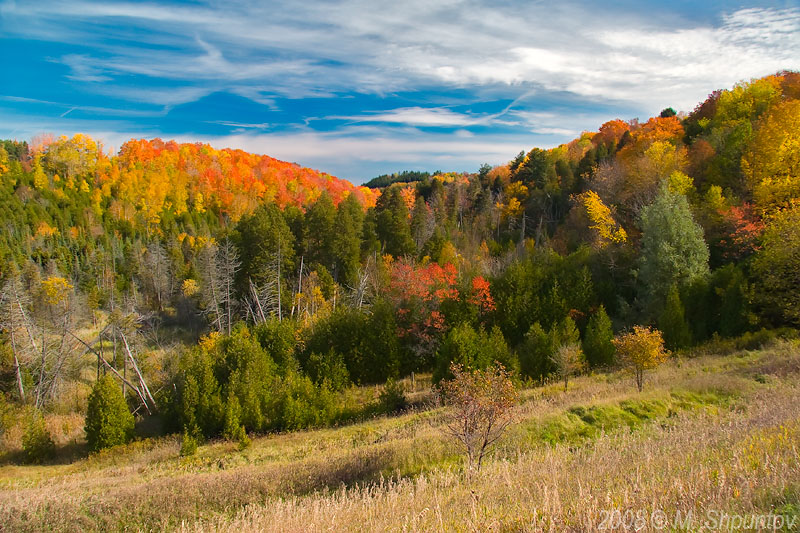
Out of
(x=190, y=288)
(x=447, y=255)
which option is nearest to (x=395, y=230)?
(x=447, y=255)

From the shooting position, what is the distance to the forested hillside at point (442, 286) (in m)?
24.4

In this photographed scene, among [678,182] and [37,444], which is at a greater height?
[678,182]

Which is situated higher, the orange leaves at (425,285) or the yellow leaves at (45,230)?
the yellow leaves at (45,230)

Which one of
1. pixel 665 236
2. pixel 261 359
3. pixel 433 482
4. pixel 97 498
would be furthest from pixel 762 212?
pixel 97 498

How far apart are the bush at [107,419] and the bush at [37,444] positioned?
2.58 m

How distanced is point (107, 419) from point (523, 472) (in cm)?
2319

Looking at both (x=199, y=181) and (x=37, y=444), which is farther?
(x=199, y=181)

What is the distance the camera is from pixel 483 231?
2275 inches

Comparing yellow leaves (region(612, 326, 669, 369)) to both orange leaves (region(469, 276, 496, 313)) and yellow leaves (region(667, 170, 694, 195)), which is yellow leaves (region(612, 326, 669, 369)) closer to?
orange leaves (region(469, 276, 496, 313))

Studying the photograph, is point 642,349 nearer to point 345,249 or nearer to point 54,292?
point 345,249

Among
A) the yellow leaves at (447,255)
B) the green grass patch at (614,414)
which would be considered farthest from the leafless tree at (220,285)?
the green grass patch at (614,414)

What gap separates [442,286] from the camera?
33.4 meters

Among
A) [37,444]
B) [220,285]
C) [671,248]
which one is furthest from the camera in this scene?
[220,285]

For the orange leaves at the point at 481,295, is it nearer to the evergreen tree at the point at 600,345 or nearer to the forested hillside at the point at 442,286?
the forested hillside at the point at 442,286
